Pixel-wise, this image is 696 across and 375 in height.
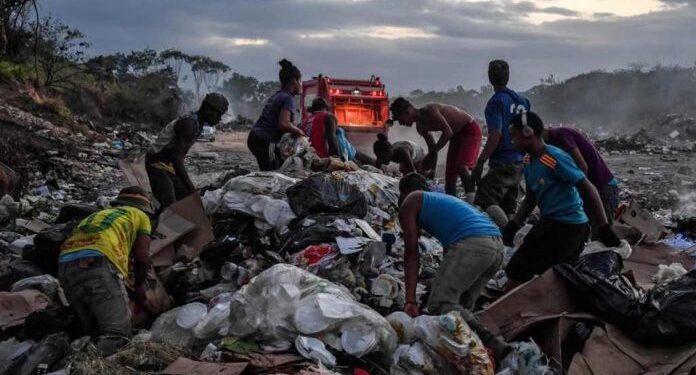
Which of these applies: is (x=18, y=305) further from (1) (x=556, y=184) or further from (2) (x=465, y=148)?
(2) (x=465, y=148)

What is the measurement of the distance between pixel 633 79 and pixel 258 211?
31.5 m

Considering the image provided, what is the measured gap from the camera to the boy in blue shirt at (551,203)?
15.1 ft

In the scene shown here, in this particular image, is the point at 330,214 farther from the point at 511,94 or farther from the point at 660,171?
the point at 660,171

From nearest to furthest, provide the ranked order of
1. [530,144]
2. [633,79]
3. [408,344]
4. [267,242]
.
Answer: [408,344], [530,144], [267,242], [633,79]

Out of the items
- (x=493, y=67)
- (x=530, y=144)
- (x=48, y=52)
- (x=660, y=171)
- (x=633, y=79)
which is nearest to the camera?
(x=530, y=144)

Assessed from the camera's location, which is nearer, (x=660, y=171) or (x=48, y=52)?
(x=660, y=171)

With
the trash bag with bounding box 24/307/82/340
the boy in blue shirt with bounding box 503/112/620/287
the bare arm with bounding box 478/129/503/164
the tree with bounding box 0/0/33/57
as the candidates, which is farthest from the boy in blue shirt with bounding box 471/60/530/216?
the tree with bounding box 0/0/33/57

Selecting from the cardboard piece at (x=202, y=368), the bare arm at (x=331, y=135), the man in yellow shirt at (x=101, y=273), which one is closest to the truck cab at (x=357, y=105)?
the bare arm at (x=331, y=135)

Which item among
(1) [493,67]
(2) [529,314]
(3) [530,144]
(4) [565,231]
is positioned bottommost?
(2) [529,314]

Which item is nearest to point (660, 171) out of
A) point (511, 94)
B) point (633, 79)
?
point (511, 94)

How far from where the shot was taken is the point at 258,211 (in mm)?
6289

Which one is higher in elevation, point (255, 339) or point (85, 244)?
point (85, 244)

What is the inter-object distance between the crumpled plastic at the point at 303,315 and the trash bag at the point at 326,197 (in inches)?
76.3

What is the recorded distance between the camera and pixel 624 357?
159 inches
